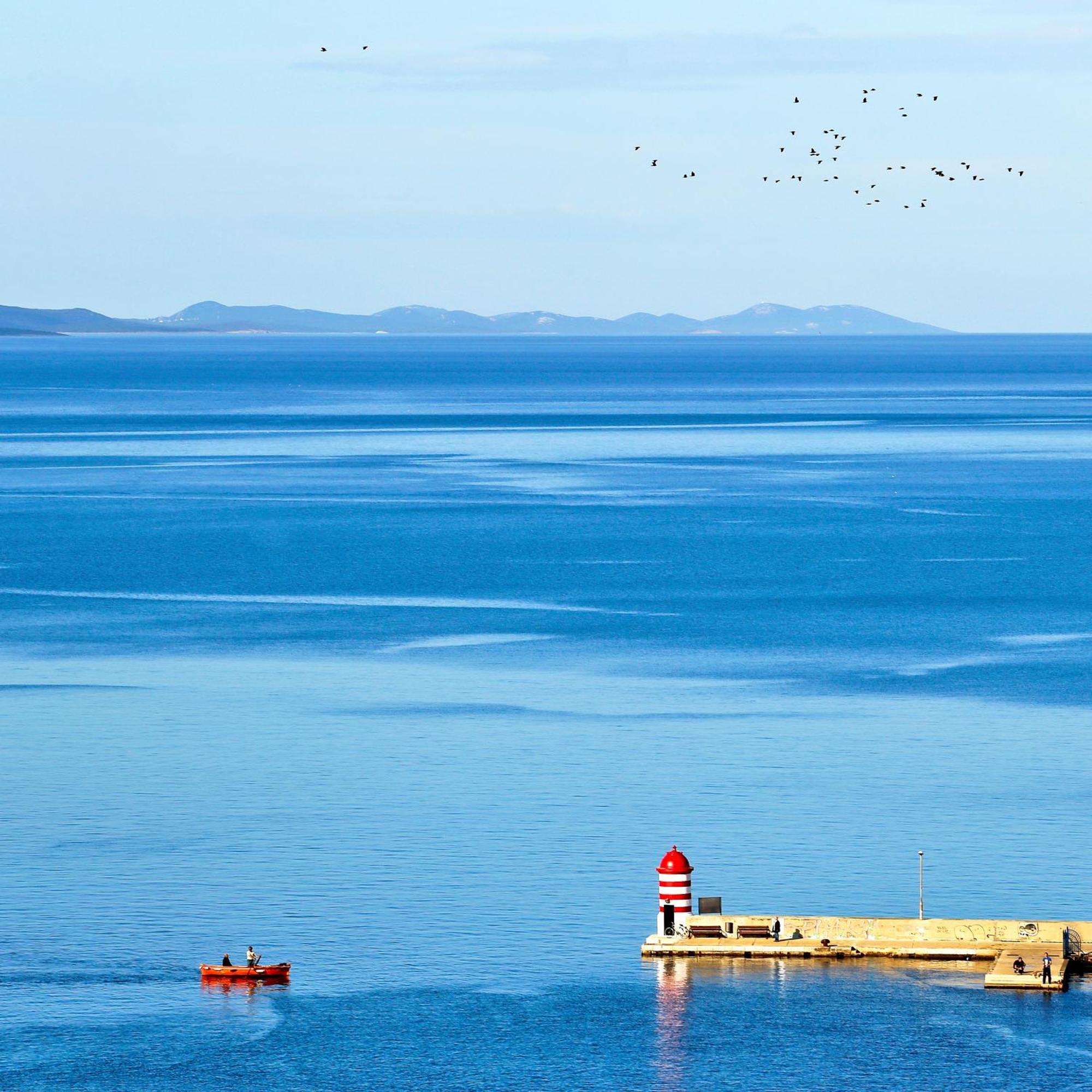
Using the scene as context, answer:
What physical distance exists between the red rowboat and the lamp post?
14.7m

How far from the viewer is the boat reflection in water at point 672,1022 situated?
1758 inches

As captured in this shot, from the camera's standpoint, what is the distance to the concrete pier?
50938mm

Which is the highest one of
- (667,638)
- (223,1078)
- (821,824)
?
(667,638)

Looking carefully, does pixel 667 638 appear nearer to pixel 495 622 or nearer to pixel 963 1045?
pixel 495 622

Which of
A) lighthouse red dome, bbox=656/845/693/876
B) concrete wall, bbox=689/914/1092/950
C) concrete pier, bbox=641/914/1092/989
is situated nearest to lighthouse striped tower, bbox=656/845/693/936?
lighthouse red dome, bbox=656/845/693/876

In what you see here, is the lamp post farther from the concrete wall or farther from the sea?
the concrete wall

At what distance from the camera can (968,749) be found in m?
71.8

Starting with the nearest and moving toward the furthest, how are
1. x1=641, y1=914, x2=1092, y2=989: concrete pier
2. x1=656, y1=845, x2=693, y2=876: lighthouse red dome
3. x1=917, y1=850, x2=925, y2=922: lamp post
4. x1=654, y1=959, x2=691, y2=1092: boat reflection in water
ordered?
1. x1=654, y1=959, x2=691, y2=1092: boat reflection in water
2. x1=641, y1=914, x2=1092, y2=989: concrete pier
3. x1=656, y1=845, x2=693, y2=876: lighthouse red dome
4. x1=917, y1=850, x2=925, y2=922: lamp post

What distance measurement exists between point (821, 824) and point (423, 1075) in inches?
832

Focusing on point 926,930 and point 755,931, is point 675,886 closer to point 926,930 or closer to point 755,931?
point 755,931

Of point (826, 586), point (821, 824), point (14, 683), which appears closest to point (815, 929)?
point (821, 824)

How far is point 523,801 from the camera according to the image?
6562 cm

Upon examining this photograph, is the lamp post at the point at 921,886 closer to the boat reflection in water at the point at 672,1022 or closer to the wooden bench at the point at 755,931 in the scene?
the wooden bench at the point at 755,931

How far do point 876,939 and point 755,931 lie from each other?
279 centimetres
